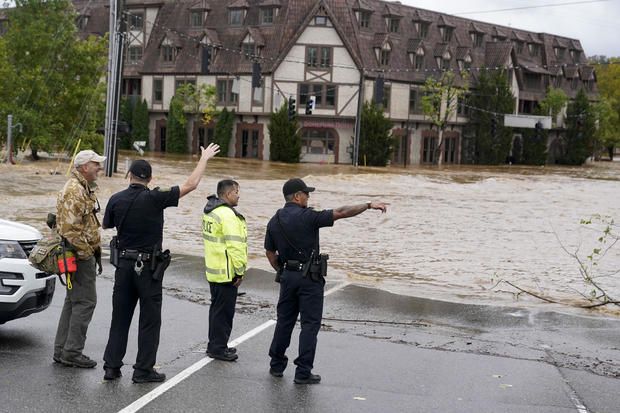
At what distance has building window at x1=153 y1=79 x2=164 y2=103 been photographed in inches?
2616

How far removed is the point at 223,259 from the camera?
29.0ft

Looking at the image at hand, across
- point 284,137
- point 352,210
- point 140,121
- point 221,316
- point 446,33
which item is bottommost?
point 221,316

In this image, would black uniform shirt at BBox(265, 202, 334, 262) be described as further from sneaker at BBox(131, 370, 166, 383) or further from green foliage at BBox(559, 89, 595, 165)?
green foliage at BBox(559, 89, 595, 165)

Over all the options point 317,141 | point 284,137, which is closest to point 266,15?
point 284,137

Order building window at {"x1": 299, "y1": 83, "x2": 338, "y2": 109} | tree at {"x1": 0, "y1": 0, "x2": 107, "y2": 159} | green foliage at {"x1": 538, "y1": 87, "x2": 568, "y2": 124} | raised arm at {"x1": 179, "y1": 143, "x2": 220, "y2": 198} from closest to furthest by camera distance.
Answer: raised arm at {"x1": 179, "y1": 143, "x2": 220, "y2": 198} → tree at {"x1": 0, "y1": 0, "x2": 107, "y2": 159} → building window at {"x1": 299, "y1": 83, "x2": 338, "y2": 109} → green foliage at {"x1": 538, "y1": 87, "x2": 568, "y2": 124}

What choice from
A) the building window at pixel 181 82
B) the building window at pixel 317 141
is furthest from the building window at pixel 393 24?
the building window at pixel 181 82

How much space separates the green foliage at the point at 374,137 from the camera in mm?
58688

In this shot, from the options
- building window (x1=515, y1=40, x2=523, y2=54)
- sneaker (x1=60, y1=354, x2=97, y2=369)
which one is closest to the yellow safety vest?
sneaker (x1=60, y1=354, x2=97, y2=369)

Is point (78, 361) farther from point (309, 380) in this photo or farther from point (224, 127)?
point (224, 127)

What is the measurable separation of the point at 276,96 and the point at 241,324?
1993 inches

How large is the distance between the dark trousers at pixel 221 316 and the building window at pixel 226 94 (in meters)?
54.7

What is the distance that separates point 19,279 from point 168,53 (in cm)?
5899

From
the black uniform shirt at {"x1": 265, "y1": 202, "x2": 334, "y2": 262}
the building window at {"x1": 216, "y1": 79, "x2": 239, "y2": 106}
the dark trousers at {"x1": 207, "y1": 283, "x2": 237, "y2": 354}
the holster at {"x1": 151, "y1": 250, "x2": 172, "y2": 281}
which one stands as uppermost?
the building window at {"x1": 216, "y1": 79, "x2": 239, "y2": 106}

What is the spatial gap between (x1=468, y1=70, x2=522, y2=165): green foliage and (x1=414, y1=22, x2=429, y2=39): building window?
549 centimetres
